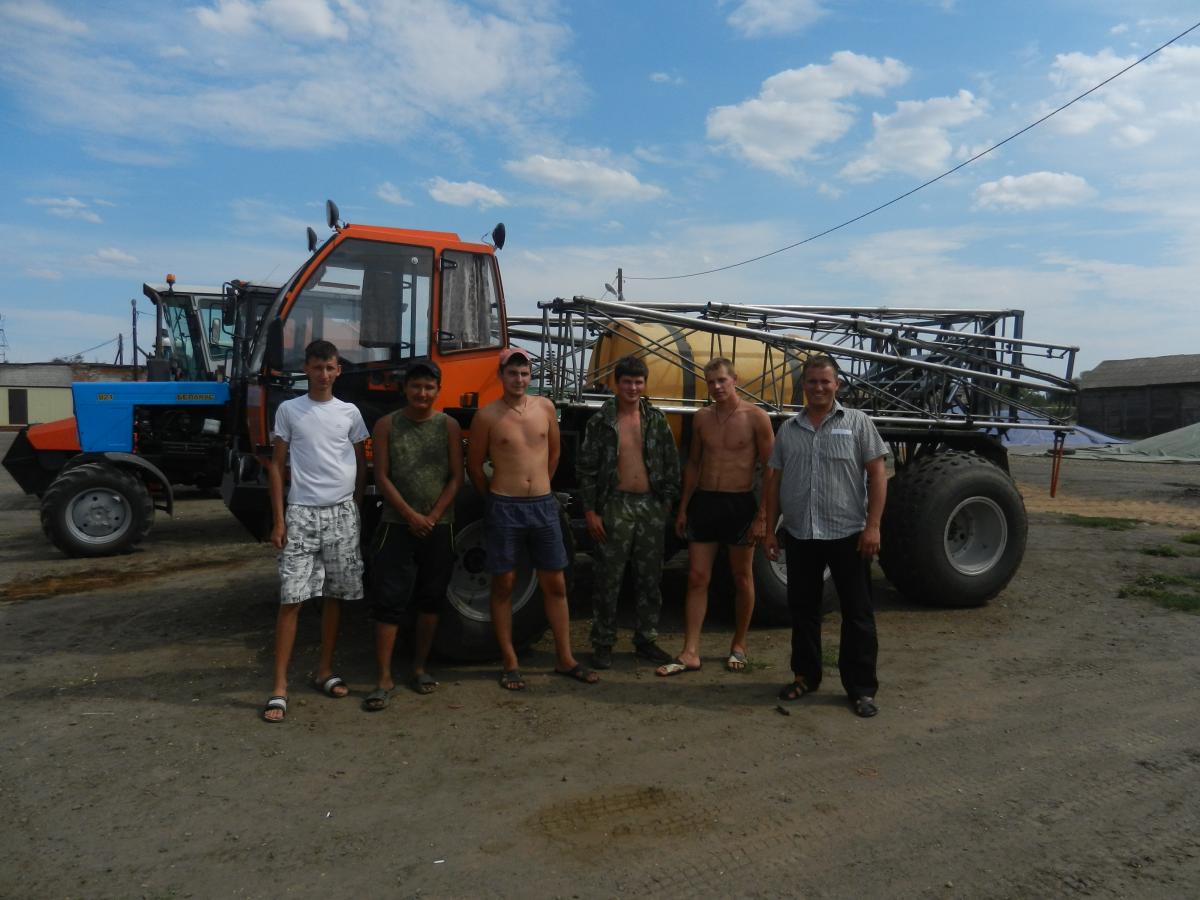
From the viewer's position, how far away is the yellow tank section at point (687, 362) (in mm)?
6133

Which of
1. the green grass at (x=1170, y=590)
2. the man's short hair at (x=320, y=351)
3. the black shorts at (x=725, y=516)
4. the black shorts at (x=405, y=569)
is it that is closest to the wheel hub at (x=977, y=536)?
the green grass at (x=1170, y=590)

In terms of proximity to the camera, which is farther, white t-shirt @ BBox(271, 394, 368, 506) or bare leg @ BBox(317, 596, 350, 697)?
bare leg @ BBox(317, 596, 350, 697)

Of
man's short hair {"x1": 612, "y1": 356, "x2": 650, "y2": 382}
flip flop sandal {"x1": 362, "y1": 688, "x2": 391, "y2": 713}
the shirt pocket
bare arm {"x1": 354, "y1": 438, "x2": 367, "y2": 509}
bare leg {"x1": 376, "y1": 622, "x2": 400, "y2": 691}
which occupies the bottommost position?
flip flop sandal {"x1": 362, "y1": 688, "x2": 391, "y2": 713}

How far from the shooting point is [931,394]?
6.98 metres

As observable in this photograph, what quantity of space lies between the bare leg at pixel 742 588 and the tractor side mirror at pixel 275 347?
3.03 meters

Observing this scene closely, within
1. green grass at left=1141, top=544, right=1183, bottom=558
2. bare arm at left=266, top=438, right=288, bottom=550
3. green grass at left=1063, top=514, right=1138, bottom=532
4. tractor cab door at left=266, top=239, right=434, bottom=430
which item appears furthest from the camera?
green grass at left=1063, top=514, right=1138, bottom=532

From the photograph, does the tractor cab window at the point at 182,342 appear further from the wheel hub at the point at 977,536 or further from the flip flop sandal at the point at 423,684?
the wheel hub at the point at 977,536

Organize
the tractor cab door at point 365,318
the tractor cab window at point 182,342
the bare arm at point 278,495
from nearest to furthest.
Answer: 1. the bare arm at point 278,495
2. the tractor cab door at point 365,318
3. the tractor cab window at point 182,342

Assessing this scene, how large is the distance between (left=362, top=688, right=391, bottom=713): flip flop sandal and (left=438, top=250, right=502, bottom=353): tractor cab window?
2.21 metres

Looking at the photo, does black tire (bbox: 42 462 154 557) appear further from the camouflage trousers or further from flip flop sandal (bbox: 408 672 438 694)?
the camouflage trousers

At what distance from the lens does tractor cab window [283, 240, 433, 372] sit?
Result: 550 centimetres

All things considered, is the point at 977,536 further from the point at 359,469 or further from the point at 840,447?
the point at 359,469

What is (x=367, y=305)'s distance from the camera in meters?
5.55

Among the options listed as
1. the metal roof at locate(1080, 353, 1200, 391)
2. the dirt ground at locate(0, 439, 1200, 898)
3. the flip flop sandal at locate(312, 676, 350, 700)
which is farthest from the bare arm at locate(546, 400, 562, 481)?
the metal roof at locate(1080, 353, 1200, 391)
